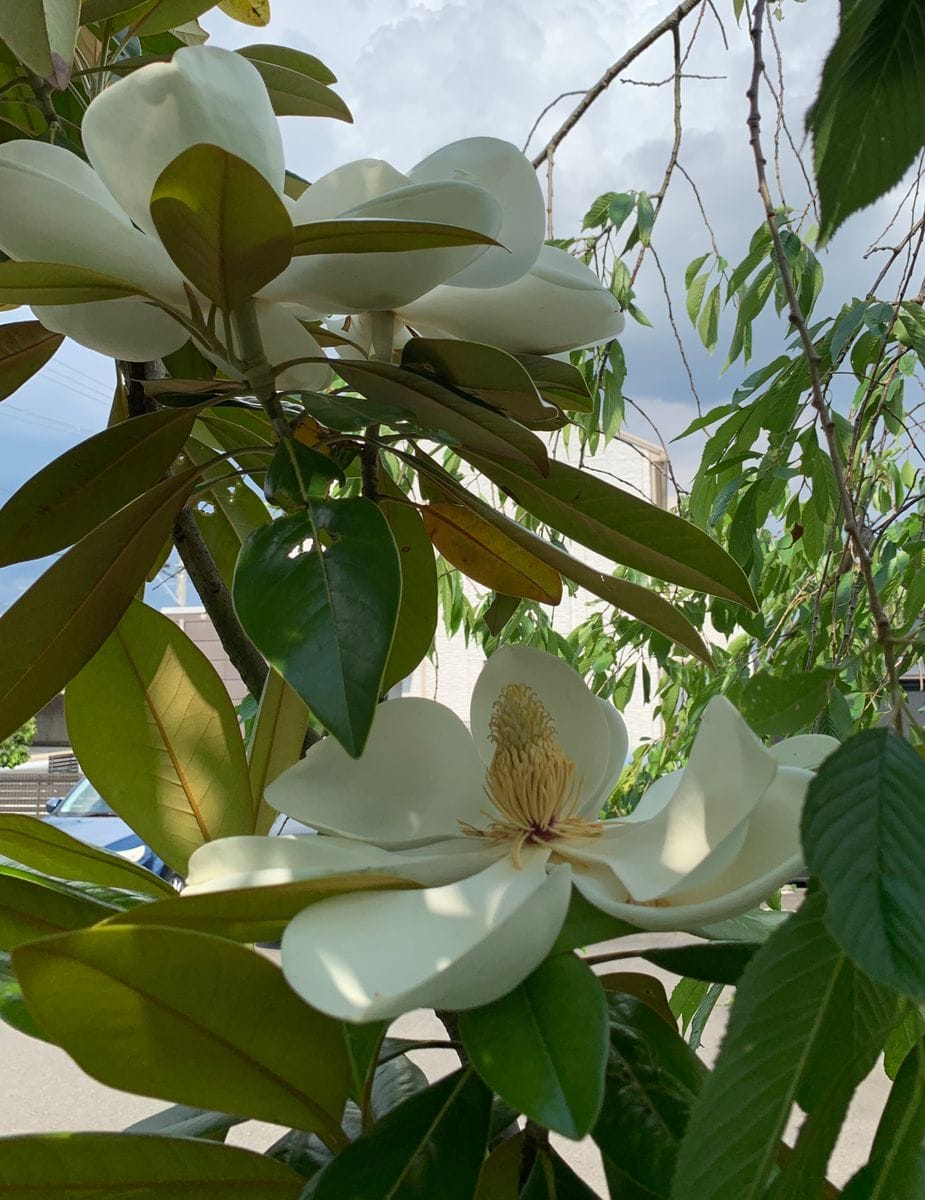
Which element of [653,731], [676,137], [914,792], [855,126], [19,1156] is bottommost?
[19,1156]

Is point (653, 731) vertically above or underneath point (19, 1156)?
above

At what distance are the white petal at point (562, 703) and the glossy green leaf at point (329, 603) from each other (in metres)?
0.09

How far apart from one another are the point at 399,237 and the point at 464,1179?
9.8 inches

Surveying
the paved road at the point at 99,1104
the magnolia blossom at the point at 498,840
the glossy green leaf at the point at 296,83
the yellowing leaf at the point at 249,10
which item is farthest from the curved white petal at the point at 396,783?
the paved road at the point at 99,1104

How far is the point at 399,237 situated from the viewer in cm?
27

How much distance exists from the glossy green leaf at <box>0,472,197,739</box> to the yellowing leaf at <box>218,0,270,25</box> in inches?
20.8

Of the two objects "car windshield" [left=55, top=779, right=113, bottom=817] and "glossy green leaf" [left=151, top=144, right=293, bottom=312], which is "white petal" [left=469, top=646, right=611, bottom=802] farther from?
"car windshield" [left=55, top=779, right=113, bottom=817]

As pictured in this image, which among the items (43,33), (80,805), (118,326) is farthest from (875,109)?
(80,805)

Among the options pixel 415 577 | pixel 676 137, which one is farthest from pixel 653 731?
pixel 415 577

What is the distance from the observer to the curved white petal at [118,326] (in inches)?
13.1

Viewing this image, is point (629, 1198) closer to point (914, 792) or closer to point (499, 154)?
point (914, 792)

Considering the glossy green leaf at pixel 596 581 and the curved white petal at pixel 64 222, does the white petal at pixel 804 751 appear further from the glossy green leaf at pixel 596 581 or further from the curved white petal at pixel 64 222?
the curved white petal at pixel 64 222

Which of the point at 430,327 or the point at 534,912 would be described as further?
the point at 430,327

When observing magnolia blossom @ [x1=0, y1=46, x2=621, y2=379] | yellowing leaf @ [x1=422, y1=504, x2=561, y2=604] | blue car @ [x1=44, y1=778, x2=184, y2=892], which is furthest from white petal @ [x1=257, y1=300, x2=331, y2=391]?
blue car @ [x1=44, y1=778, x2=184, y2=892]
